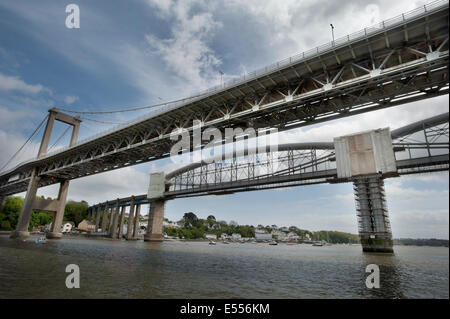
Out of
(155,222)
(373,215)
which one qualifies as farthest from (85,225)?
(373,215)

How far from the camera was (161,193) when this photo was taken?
74562 millimetres

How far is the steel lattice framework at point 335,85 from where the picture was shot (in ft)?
53.4

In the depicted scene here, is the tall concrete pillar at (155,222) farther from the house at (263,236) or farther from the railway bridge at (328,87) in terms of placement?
the house at (263,236)

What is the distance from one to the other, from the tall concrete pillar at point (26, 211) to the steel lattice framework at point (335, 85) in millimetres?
34990

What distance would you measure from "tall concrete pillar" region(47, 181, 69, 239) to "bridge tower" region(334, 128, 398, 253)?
57.6 metres

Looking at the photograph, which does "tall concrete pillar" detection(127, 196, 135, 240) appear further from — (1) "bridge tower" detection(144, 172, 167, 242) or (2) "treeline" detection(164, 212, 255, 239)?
(2) "treeline" detection(164, 212, 255, 239)

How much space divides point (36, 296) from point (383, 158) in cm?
4399

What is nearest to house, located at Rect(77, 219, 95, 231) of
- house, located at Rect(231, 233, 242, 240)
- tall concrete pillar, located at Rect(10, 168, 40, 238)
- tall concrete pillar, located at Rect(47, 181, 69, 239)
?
tall concrete pillar, located at Rect(47, 181, 69, 239)

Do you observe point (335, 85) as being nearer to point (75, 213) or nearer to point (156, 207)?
point (156, 207)
